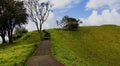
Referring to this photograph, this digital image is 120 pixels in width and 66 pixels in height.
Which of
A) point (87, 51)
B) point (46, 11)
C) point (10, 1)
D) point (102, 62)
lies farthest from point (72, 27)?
point (102, 62)

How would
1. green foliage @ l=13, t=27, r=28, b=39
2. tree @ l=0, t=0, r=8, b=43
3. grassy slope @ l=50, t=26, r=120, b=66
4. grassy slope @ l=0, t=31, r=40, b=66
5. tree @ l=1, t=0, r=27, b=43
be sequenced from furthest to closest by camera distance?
green foliage @ l=13, t=27, r=28, b=39 < tree @ l=1, t=0, r=27, b=43 < tree @ l=0, t=0, r=8, b=43 < grassy slope @ l=50, t=26, r=120, b=66 < grassy slope @ l=0, t=31, r=40, b=66

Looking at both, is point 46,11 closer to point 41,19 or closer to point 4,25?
point 41,19

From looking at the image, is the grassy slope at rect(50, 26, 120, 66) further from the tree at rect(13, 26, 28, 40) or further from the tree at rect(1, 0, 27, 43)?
the tree at rect(13, 26, 28, 40)

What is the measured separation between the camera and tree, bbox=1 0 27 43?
74.4 m

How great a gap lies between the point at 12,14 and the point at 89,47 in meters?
24.7

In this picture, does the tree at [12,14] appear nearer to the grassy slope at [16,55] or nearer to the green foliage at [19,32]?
the green foliage at [19,32]

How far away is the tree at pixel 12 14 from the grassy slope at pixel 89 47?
1106cm

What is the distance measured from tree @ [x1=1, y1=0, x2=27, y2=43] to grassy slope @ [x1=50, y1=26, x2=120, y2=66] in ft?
36.3

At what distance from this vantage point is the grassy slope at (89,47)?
137 feet

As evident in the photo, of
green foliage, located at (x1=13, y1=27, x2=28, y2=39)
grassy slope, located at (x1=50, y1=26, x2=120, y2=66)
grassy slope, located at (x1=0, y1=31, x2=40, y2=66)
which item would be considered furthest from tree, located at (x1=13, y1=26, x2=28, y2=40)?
grassy slope, located at (x1=0, y1=31, x2=40, y2=66)

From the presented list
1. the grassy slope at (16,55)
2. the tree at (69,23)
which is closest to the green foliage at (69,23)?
the tree at (69,23)

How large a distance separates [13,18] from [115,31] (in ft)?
109

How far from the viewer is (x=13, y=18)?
76562 mm

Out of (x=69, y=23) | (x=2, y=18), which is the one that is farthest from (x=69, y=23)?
(x=2, y=18)
